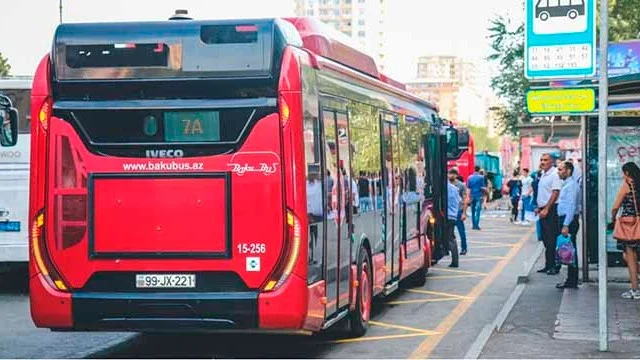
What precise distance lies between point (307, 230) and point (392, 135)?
4.61m

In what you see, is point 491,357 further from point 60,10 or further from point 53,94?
point 60,10

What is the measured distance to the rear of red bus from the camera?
941 cm

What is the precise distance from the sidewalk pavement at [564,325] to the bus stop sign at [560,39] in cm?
252

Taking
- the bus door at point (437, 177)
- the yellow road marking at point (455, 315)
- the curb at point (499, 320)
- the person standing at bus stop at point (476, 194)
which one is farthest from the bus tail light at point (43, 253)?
the person standing at bus stop at point (476, 194)

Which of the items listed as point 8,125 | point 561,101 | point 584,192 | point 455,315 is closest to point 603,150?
point 561,101

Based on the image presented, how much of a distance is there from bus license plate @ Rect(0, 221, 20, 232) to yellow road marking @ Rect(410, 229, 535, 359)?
6620 mm

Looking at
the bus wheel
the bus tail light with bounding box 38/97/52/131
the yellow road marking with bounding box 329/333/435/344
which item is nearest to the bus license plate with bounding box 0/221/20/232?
the bus wheel

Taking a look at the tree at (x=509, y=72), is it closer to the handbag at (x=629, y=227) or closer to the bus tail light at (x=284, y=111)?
the handbag at (x=629, y=227)

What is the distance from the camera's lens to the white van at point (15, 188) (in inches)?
666

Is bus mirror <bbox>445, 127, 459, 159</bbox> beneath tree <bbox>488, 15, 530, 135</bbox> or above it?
beneath

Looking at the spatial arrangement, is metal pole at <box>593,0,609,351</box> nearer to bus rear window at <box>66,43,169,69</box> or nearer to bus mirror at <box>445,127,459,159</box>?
bus rear window at <box>66,43,169,69</box>

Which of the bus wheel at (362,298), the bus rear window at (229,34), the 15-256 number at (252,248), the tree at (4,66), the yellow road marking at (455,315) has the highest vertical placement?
the tree at (4,66)

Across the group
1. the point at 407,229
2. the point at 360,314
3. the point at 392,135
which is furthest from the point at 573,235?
the point at 360,314

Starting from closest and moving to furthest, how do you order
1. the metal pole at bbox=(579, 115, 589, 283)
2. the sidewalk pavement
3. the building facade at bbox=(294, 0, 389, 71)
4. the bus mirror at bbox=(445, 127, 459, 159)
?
the sidewalk pavement < the metal pole at bbox=(579, 115, 589, 283) < the bus mirror at bbox=(445, 127, 459, 159) < the building facade at bbox=(294, 0, 389, 71)
